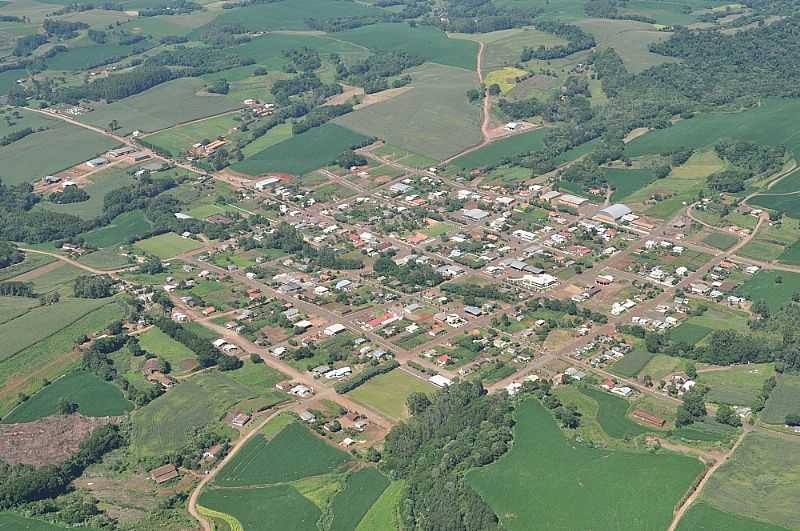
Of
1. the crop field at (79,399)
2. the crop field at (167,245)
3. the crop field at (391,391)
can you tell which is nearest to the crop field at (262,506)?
the crop field at (391,391)

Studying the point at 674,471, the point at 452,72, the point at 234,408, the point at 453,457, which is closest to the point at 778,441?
the point at 674,471

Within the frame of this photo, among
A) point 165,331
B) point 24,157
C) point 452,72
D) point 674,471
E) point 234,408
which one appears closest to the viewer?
point 674,471

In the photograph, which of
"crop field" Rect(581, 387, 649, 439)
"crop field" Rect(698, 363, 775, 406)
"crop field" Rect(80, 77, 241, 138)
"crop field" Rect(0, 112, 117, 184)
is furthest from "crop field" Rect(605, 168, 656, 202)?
"crop field" Rect(0, 112, 117, 184)

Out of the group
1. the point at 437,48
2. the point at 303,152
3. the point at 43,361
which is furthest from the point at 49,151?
the point at 437,48

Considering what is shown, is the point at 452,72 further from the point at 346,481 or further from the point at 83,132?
the point at 346,481

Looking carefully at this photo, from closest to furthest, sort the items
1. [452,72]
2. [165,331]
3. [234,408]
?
[234,408], [165,331], [452,72]

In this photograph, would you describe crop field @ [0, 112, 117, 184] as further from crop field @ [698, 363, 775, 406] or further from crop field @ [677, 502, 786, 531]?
crop field @ [677, 502, 786, 531]

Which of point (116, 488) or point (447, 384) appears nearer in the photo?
point (116, 488)

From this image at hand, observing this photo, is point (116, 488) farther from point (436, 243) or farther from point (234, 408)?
point (436, 243)
